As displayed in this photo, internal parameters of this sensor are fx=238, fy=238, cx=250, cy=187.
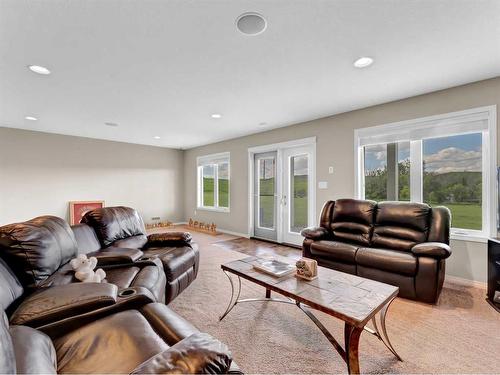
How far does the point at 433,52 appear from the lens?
7.29 feet

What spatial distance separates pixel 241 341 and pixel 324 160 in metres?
3.26

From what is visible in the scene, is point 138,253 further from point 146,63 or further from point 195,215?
point 195,215

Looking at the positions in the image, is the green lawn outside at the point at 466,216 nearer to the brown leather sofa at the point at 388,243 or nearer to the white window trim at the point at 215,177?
the brown leather sofa at the point at 388,243

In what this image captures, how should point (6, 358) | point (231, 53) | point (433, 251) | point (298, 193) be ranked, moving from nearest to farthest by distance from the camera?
1. point (6, 358)
2. point (231, 53)
3. point (433, 251)
4. point (298, 193)

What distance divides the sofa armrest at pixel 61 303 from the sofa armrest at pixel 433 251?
2709mm

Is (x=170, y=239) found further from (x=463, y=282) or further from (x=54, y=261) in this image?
(x=463, y=282)

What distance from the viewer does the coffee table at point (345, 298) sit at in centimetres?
139

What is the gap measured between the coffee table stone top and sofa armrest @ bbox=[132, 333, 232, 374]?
2.77 feet

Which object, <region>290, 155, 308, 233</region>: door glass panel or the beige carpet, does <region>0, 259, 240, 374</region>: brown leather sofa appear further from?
<region>290, 155, 308, 233</region>: door glass panel

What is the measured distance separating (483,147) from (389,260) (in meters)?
1.88

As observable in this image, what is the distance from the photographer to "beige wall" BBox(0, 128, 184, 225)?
193 inches

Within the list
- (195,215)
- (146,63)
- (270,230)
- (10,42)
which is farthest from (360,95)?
(195,215)

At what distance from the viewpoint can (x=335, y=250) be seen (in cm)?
294

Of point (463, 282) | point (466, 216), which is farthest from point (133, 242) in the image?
point (466, 216)
